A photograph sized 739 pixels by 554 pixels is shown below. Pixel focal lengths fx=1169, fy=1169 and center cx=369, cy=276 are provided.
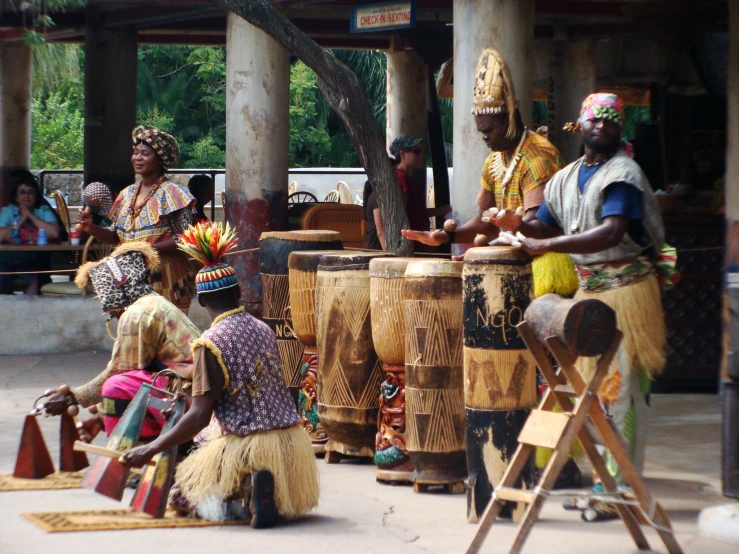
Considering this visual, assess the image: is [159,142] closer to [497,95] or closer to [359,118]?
[359,118]

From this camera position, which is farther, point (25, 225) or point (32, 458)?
point (25, 225)

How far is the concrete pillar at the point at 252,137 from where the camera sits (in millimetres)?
9781

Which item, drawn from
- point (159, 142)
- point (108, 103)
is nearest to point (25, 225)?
point (108, 103)

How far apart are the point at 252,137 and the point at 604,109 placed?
521 centimetres

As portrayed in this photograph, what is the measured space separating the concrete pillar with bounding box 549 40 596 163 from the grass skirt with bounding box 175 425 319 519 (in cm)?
942

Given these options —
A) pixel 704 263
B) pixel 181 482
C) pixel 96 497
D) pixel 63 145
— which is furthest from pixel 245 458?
pixel 63 145

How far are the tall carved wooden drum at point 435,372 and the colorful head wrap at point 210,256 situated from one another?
91 centimetres

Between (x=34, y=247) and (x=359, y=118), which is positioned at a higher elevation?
(x=359, y=118)

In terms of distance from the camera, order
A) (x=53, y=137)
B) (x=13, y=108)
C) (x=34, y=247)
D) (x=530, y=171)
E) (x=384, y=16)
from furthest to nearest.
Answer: (x=53, y=137), (x=13, y=108), (x=34, y=247), (x=384, y=16), (x=530, y=171)

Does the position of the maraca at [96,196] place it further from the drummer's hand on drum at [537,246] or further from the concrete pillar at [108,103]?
the concrete pillar at [108,103]

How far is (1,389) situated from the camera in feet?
29.4

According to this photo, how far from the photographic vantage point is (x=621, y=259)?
503cm

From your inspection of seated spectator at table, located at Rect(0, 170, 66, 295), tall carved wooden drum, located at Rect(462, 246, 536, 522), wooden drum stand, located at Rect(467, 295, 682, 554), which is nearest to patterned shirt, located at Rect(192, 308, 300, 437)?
tall carved wooden drum, located at Rect(462, 246, 536, 522)

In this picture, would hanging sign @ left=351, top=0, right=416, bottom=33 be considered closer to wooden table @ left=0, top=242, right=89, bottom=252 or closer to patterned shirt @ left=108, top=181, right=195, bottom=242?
patterned shirt @ left=108, top=181, right=195, bottom=242
